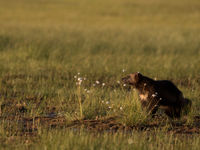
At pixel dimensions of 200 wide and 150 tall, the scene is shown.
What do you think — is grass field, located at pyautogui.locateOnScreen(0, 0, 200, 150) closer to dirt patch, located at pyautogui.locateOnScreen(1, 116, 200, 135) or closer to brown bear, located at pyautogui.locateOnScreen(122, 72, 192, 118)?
dirt patch, located at pyautogui.locateOnScreen(1, 116, 200, 135)

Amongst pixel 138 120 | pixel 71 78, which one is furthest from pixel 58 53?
pixel 138 120

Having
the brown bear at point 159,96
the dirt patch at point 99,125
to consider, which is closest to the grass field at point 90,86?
the dirt patch at point 99,125

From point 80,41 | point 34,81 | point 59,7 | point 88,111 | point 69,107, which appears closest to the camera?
point 88,111

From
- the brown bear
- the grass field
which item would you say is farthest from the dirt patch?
the brown bear

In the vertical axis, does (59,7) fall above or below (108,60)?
above

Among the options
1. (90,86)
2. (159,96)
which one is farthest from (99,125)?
(90,86)

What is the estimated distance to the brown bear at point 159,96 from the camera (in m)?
7.38

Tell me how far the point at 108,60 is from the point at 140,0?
34371 mm

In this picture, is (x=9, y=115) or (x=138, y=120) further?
(x=9, y=115)

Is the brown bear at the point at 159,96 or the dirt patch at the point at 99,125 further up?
the brown bear at the point at 159,96

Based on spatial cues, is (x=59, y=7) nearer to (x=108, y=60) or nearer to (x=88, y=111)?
(x=108, y=60)

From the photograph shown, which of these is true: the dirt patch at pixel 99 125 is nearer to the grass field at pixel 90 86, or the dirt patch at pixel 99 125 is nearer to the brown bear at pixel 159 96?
the grass field at pixel 90 86

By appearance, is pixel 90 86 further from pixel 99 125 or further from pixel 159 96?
pixel 99 125

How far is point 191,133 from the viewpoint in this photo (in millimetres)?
6824
